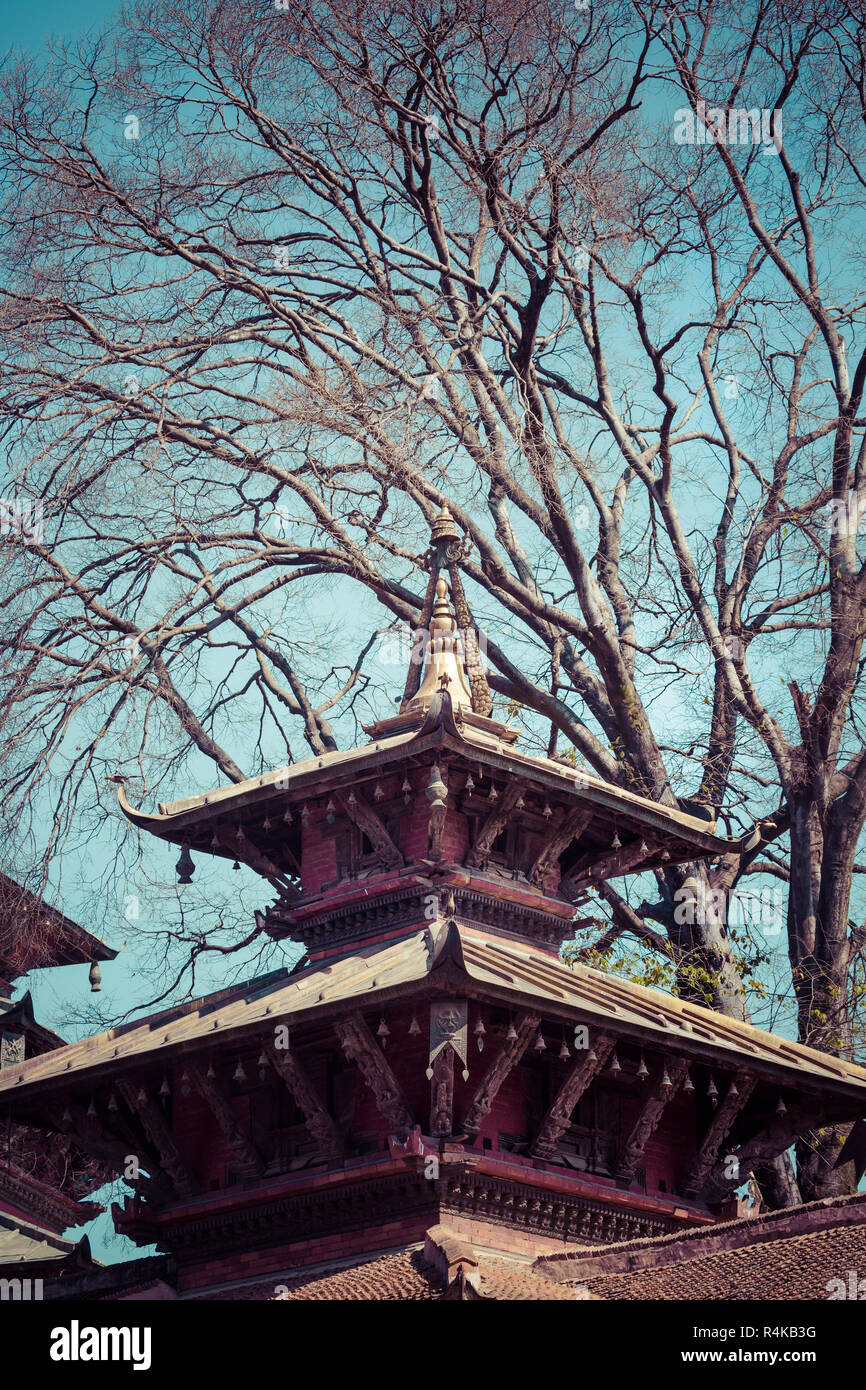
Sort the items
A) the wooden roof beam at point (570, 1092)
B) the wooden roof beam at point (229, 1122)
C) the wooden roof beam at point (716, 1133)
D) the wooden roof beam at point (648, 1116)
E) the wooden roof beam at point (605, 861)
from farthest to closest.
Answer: the wooden roof beam at point (605, 861) → the wooden roof beam at point (716, 1133) → the wooden roof beam at point (229, 1122) → the wooden roof beam at point (648, 1116) → the wooden roof beam at point (570, 1092)

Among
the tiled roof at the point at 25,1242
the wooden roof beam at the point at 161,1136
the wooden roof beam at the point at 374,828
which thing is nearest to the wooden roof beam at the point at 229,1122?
the wooden roof beam at the point at 161,1136

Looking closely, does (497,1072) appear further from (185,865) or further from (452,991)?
(185,865)

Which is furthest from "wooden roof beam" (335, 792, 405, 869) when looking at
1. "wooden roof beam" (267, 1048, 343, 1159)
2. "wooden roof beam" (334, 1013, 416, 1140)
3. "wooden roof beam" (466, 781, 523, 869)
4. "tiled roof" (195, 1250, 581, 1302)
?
"tiled roof" (195, 1250, 581, 1302)

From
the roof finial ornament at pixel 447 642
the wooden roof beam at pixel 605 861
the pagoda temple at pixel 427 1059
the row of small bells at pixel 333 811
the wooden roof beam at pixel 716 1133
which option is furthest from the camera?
the roof finial ornament at pixel 447 642

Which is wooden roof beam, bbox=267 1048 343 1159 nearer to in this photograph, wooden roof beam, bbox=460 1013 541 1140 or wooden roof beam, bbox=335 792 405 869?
wooden roof beam, bbox=460 1013 541 1140

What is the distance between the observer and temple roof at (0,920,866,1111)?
37.3ft

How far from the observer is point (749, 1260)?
1030cm

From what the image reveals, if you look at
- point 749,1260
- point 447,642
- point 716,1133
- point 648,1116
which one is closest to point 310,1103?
point 648,1116

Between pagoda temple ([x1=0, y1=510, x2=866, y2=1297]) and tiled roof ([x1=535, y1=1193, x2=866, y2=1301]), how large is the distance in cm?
99

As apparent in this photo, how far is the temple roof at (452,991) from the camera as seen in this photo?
447 inches

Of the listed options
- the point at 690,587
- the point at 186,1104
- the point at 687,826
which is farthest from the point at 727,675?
the point at 186,1104

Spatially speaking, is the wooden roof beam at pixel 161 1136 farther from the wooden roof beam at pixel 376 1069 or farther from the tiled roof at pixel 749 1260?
the tiled roof at pixel 749 1260

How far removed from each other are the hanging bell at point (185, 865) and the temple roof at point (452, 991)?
1088 millimetres

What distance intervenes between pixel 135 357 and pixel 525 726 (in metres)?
6.46
